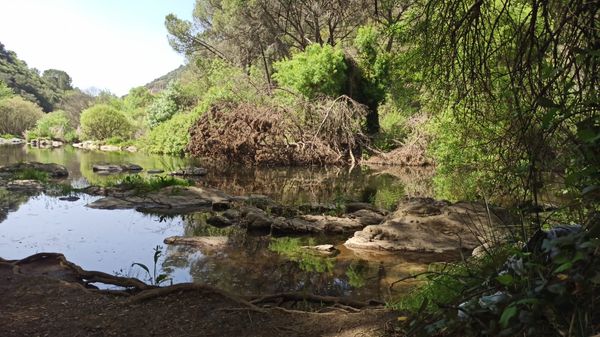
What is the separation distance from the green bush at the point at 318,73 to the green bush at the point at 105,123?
23348 mm

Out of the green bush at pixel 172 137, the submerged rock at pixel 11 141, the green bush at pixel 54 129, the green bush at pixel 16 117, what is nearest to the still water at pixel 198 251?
the green bush at pixel 172 137

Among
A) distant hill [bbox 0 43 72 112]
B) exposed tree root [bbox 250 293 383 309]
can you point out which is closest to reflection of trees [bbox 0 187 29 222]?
exposed tree root [bbox 250 293 383 309]

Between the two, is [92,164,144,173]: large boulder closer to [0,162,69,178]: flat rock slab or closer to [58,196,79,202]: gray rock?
[0,162,69,178]: flat rock slab

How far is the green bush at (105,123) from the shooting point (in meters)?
43.2

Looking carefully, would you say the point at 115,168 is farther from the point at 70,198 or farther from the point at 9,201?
the point at 9,201

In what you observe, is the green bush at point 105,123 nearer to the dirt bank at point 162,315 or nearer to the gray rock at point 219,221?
the gray rock at point 219,221

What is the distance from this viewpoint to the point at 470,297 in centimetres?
212

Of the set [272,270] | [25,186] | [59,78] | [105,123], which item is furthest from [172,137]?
[59,78]

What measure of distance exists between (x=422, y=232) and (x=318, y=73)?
15.5 metres

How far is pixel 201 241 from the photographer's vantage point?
28.9 feet

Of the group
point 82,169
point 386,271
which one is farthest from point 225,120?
point 386,271

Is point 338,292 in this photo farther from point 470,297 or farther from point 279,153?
point 279,153

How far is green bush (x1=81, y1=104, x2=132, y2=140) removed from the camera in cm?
4325

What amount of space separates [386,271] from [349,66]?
19.1m
